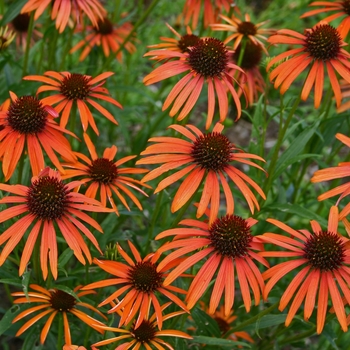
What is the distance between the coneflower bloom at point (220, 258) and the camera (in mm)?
1588

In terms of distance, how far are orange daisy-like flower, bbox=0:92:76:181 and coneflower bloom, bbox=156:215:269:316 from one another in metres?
0.43

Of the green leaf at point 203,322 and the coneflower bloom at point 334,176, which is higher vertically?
the coneflower bloom at point 334,176

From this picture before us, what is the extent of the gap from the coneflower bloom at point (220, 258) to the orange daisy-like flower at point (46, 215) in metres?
0.21

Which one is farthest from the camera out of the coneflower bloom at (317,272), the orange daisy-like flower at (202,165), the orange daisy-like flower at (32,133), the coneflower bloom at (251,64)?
the coneflower bloom at (251,64)

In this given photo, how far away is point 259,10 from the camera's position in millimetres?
5332

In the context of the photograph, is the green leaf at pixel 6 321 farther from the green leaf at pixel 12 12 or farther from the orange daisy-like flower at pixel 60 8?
the green leaf at pixel 12 12

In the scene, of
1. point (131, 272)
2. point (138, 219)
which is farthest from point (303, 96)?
point (138, 219)

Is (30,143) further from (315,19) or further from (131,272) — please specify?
(315,19)

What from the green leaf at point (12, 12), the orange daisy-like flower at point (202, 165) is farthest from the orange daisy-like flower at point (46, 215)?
the green leaf at point (12, 12)

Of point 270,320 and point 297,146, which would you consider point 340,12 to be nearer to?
point 297,146

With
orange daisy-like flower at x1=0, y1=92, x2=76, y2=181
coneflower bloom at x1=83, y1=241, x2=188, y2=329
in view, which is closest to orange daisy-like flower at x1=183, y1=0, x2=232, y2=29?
orange daisy-like flower at x1=0, y1=92, x2=76, y2=181

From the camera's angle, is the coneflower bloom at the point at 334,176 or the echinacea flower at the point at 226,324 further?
the echinacea flower at the point at 226,324

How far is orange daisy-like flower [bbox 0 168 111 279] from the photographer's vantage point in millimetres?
1600

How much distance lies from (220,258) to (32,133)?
670 millimetres
